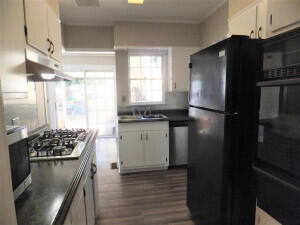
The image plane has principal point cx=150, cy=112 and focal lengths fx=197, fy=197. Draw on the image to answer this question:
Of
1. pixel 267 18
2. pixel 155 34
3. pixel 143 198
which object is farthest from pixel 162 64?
pixel 267 18

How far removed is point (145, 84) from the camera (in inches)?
152

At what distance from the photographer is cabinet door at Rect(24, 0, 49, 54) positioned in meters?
1.20

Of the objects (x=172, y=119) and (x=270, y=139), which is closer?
(x=270, y=139)

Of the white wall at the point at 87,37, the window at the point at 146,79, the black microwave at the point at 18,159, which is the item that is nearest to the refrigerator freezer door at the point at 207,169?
the black microwave at the point at 18,159

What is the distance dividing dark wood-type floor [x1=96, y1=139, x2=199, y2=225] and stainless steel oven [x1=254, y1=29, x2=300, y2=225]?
1230mm

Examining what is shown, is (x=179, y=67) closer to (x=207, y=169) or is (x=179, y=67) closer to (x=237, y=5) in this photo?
(x=237, y=5)

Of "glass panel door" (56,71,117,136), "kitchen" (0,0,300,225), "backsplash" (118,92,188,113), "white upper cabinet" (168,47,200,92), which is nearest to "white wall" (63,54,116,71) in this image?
"glass panel door" (56,71,117,136)

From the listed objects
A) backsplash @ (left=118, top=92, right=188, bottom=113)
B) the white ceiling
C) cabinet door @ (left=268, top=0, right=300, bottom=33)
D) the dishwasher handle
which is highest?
the white ceiling

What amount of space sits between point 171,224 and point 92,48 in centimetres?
310

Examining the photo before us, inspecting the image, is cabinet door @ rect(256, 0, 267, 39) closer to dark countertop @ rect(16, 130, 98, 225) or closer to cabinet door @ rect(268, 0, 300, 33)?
cabinet door @ rect(268, 0, 300, 33)

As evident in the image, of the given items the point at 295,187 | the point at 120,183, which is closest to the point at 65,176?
the point at 295,187

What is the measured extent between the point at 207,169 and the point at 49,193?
48.6 inches

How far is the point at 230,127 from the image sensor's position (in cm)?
141

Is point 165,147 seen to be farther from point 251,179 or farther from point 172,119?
point 251,179
